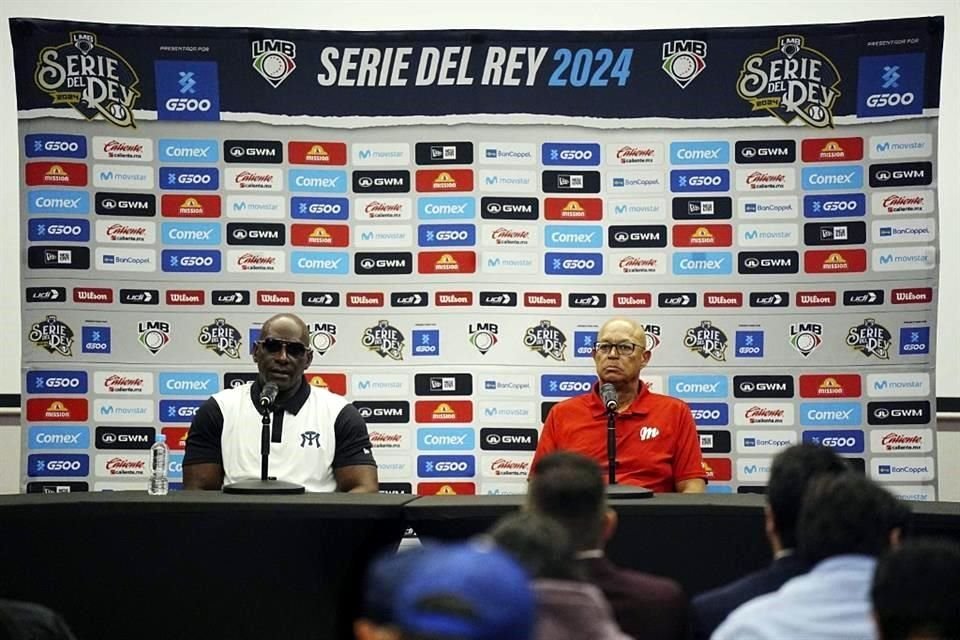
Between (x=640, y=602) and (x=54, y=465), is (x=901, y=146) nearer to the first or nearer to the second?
(x=640, y=602)

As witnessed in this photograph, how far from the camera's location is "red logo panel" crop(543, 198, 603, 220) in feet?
17.7

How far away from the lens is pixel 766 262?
537 centimetres

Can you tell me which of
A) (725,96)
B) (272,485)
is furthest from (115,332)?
(725,96)

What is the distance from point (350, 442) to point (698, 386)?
1642mm

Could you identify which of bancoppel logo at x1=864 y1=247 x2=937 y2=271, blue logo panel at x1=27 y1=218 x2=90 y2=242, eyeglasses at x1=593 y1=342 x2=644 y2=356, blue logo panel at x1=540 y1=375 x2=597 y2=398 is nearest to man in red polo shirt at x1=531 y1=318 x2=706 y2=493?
eyeglasses at x1=593 y1=342 x2=644 y2=356

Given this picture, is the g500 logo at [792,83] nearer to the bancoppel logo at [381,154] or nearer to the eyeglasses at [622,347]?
the eyeglasses at [622,347]

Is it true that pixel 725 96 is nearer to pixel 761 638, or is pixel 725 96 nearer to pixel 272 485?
pixel 272 485

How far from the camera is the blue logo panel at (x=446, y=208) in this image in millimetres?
5395

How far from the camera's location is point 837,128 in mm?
5344

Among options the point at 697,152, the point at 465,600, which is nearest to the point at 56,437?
the point at 697,152

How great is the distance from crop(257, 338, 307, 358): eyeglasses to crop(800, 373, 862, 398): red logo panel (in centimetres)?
216

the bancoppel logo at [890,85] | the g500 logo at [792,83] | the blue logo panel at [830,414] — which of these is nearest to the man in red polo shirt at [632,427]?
the blue logo panel at [830,414]

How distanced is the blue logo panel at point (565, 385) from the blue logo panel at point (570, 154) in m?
0.91

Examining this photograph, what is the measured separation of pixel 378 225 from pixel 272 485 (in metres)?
1.89
